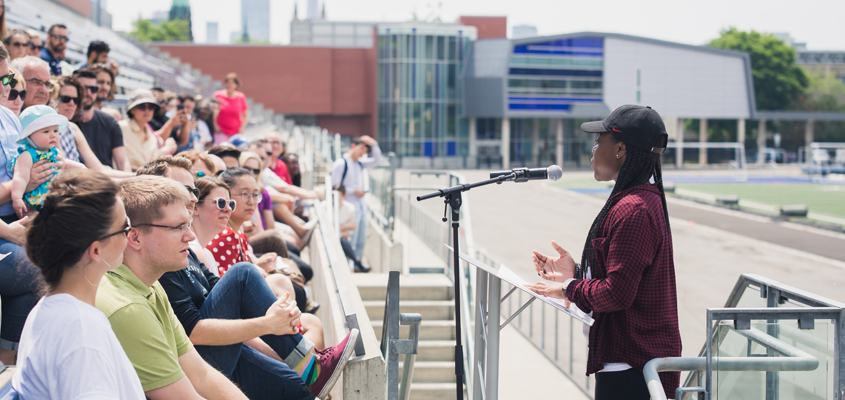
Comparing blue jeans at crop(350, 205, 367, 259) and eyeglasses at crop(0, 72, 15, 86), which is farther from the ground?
eyeglasses at crop(0, 72, 15, 86)

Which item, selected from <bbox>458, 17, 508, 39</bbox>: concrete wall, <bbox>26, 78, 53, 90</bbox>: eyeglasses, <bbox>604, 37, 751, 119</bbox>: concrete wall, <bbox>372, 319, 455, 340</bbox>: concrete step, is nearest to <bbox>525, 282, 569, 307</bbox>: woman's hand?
<bbox>26, 78, 53, 90</bbox>: eyeglasses

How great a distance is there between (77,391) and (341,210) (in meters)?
7.72

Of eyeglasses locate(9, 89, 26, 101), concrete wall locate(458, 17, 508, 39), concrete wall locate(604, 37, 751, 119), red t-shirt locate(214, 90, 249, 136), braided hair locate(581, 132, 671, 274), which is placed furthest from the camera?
concrete wall locate(458, 17, 508, 39)

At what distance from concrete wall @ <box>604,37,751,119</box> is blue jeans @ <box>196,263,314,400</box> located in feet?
155

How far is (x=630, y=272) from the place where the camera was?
2.58 m

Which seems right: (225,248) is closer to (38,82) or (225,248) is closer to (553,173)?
(38,82)

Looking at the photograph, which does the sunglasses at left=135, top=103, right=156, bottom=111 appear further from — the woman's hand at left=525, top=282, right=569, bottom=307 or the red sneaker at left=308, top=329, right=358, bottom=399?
the woman's hand at left=525, top=282, right=569, bottom=307

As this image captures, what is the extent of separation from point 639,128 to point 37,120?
315cm

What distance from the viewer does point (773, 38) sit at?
73.7 m

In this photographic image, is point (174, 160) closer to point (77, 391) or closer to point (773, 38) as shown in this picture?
point (77, 391)

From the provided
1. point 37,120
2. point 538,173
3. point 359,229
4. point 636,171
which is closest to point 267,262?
point 37,120

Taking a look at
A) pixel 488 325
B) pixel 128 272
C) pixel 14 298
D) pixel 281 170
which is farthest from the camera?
pixel 281 170

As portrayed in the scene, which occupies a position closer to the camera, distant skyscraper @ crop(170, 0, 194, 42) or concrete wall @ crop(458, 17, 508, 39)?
concrete wall @ crop(458, 17, 508, 39)

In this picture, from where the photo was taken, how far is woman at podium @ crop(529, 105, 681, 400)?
2.60 meters
